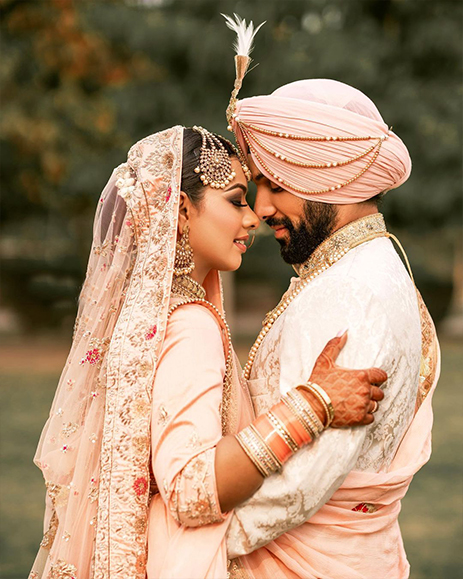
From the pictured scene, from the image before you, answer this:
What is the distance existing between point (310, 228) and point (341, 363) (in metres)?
0.59

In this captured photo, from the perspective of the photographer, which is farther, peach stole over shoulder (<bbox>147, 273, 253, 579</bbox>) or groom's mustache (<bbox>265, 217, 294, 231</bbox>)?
groom's mustache (<bbox>265, 217, 294, 231</bbox>)

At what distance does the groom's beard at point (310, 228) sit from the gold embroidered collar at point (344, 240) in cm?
3

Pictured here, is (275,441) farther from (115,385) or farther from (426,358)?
(426,358)

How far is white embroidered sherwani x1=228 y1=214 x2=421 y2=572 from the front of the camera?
2.52m

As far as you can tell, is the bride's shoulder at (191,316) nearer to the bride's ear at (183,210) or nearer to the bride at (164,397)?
the bride at (164,397)

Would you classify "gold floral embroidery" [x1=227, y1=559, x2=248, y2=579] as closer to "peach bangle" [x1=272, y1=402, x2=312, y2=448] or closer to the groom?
the groom

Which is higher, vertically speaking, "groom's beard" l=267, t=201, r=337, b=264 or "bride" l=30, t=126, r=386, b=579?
"groom's beard" l=267, t=201, r=337, b=264

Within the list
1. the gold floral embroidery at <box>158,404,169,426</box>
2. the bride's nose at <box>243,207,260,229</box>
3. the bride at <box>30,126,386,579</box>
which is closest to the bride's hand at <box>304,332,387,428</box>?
the bride at <box>30,126,386,579</box>

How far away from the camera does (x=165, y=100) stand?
16.6 metres

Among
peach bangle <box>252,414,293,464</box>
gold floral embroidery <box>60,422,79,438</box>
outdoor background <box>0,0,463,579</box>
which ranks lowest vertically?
peach bangle <box>252,414,293,464</box>

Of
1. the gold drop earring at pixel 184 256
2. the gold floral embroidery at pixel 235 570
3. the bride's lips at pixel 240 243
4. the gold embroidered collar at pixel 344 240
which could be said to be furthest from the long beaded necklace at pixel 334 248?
the gold floral embroidery at pixel 235 570

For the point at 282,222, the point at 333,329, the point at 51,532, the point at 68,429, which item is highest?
the point at 282,222

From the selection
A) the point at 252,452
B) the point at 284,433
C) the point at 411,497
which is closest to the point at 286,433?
the point at 284,433

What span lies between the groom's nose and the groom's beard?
45mm
